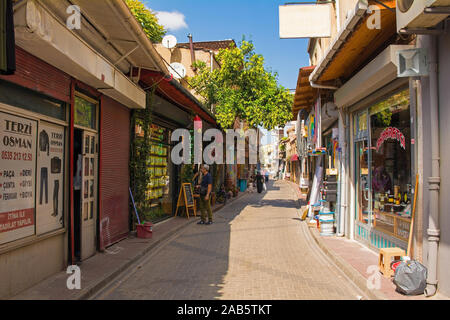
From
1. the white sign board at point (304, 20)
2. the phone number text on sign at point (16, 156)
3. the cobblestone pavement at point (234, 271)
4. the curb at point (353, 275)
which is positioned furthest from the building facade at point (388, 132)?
the phone number text on sign at point (16, 156)

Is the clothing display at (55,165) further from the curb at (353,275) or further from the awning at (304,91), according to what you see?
the awning at (304,91)

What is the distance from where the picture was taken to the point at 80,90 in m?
6.65

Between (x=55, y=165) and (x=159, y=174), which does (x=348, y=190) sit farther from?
(x=55, y=165)

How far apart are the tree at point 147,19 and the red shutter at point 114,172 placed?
16944 mm

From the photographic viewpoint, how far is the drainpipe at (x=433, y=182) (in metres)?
4.76

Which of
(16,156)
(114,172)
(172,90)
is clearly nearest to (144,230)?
(114,172)

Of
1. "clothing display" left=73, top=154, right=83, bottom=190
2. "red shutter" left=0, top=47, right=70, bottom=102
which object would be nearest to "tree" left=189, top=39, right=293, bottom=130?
"clothing display" left=73, top=154, right=83, bottom=190

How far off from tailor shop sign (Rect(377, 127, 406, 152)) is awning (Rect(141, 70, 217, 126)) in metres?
5.29

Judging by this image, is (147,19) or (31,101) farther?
(147,19)

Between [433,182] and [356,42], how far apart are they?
3.04 meters

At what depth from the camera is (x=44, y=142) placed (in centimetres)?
558

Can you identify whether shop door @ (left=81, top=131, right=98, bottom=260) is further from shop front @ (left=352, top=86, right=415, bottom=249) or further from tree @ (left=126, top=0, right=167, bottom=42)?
tree @ (left=126, top=0, right=167, bottom=42)

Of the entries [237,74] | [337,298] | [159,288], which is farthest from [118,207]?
[237,74]
